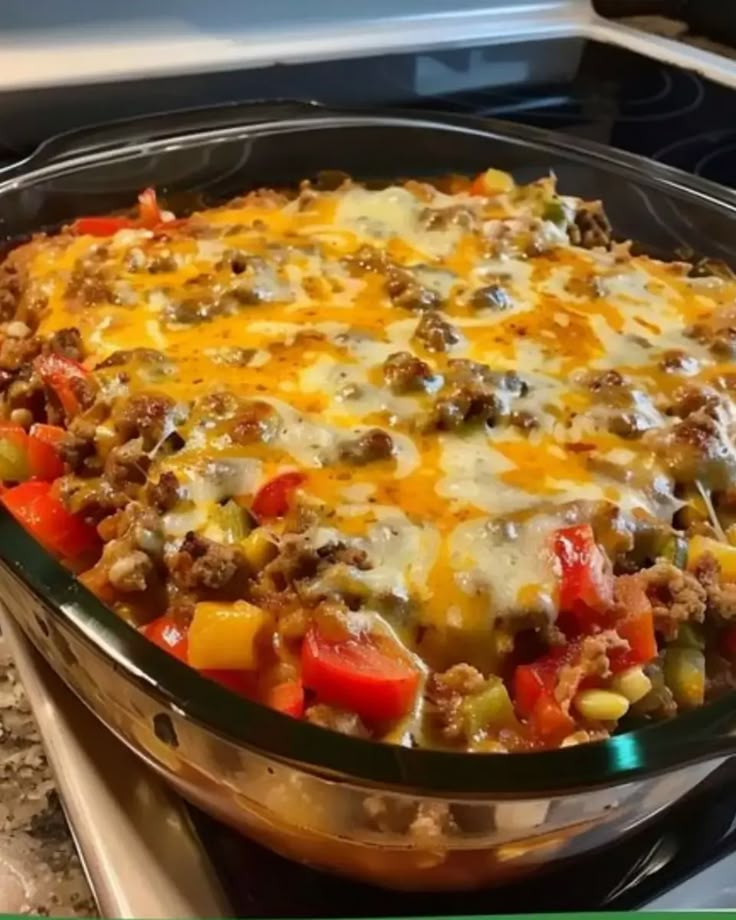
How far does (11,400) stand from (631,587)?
22.7 inches

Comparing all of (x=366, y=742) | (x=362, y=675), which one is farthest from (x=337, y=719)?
(x=366, y=742)

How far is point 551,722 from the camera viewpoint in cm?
87

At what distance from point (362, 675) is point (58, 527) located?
12.4 inches

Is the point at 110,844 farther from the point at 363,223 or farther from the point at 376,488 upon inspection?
the point at 363,223

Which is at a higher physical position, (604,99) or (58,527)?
(604,99)

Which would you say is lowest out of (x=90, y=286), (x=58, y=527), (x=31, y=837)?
(x=31, y=837)

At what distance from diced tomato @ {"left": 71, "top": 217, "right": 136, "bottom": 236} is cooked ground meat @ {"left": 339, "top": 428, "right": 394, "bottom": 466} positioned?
51 cm

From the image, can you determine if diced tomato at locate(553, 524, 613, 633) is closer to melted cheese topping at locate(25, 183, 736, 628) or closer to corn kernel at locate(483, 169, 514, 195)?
melted cheese topping at locate(25, 183, 736, 628)

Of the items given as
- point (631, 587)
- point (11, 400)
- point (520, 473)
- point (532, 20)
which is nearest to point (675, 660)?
point (631, 587)

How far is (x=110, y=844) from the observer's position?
853 millimetres

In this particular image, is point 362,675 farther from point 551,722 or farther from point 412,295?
point 412,295

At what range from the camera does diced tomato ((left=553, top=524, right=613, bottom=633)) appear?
3.01ft

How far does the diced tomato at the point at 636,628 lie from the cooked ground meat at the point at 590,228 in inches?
24.0

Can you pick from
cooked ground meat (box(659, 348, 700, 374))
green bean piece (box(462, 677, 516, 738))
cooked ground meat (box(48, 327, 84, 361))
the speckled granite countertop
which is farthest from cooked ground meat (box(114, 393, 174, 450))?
cooked ground meat (box(659, 348, 700, 374))
